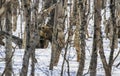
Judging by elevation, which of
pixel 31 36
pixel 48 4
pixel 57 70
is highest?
pixel 48 4

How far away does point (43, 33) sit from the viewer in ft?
29.7

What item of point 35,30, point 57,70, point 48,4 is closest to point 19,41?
point 48,4

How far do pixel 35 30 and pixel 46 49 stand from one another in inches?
168

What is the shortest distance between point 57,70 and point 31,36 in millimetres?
2555

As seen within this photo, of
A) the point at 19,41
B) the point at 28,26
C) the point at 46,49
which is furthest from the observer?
the point at 46,49

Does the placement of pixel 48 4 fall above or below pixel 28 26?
above

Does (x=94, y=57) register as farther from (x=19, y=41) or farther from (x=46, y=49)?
(x=46, y=49)

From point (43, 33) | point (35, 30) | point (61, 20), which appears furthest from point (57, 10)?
point (35, 30)

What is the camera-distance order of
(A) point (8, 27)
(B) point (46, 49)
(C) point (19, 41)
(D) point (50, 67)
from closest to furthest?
(A) point (8, 27)
(D) point (50, 67)
(C) point (19, 41)
(B) point (46, 49)

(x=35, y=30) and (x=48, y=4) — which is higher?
(x=48, y=4)

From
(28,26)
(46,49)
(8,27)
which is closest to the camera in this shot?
(28,26)

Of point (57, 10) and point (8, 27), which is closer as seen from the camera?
point (8, 27)

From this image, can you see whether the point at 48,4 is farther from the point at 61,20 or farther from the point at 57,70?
the point at 57,70

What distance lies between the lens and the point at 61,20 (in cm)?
747
